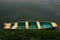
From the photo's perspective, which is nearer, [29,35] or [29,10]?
[29,35]

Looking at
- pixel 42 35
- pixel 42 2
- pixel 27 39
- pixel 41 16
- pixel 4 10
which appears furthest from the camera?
pixel 42 2

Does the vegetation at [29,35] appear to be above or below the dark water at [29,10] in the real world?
below

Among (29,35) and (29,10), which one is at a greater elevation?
(29,10)

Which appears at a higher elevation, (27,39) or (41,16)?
(41,16)

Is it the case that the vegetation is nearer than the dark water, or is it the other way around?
the vegetation

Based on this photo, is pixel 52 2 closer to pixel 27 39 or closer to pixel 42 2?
pixel 42 2

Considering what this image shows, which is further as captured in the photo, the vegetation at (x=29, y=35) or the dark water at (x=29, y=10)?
the dark water at (x=29, y=10)

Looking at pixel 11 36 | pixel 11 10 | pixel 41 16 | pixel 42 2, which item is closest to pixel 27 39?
pixel 11 36

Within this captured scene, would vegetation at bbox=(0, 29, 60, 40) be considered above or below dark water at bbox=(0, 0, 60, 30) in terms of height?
below
